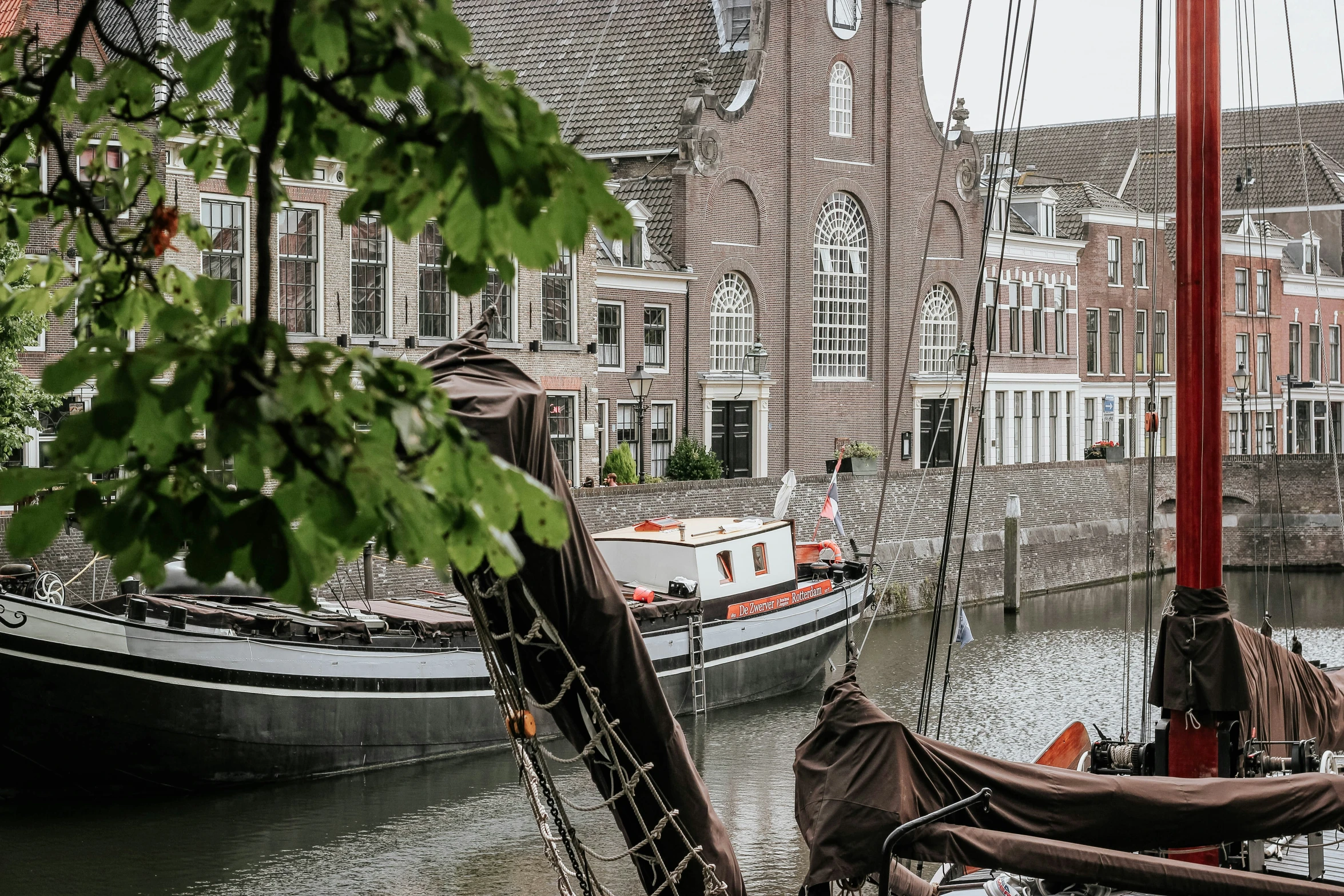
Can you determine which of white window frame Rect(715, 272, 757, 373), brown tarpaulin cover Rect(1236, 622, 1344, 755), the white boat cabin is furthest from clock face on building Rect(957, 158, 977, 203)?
brown tarpaulin cover Rect(1236, 622, 1344, 755)

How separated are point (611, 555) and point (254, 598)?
4736mm

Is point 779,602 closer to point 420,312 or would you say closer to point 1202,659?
point 420,312

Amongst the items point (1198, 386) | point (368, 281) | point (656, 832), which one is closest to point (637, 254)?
point (368, 281)

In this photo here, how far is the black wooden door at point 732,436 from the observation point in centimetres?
3089

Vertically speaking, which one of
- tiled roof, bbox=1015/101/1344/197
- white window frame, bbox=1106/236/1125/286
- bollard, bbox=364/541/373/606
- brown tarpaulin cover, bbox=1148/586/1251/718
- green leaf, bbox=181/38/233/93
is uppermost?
tiled roof, bbox=1015/101/1344/197

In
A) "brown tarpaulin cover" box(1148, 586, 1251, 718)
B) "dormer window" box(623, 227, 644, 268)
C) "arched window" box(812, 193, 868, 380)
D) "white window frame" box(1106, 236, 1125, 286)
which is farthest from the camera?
"white window frame" box(1106, 236, 1125, 286)

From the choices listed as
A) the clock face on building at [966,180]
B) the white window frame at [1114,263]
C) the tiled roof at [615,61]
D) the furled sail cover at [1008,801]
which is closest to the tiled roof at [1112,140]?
the white window frame at [1114,263]

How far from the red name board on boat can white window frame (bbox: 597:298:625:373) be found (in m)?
8.65

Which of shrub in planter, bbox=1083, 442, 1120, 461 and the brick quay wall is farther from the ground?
shrub in planter, bbox=1083, 442, 1120, 461

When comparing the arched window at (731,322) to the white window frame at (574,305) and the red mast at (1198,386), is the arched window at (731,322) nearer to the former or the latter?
the white window frame at (574,305)

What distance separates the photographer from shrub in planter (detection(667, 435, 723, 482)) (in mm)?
27688

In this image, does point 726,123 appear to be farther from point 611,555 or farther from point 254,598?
point 254,598

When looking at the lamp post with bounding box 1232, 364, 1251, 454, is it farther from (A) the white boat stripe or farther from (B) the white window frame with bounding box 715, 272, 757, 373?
(A) the white boat stripe

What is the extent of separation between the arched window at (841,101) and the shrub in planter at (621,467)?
1116cm
